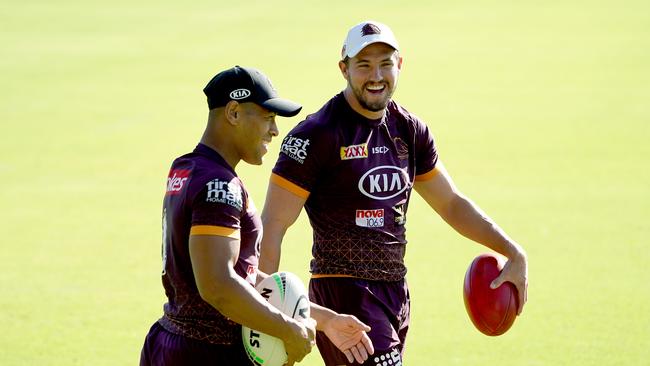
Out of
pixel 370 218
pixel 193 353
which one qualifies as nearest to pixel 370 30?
pixel 370 218

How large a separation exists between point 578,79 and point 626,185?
9.22m

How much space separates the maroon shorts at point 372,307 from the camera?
6.45 m

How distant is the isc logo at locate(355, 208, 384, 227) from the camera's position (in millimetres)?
6539

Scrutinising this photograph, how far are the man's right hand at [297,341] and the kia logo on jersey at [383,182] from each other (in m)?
1.46

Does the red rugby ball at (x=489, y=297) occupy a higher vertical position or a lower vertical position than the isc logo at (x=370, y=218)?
lower

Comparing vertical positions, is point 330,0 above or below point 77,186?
above

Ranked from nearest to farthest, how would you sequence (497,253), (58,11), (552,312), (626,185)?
(497,253), (552,312), (626,185), (58,11)

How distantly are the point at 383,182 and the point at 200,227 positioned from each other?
1850 mm

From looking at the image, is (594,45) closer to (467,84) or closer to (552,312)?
(467,84)

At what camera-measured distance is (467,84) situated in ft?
84.8

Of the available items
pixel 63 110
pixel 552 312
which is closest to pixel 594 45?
pixel 63 110

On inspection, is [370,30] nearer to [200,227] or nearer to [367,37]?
[367,37]

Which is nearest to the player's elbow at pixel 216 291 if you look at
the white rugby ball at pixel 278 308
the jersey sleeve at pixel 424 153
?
the white rugby ball at pixel 278 308

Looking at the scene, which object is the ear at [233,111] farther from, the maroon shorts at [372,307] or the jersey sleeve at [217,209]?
the maroon shorts at [372,307]
